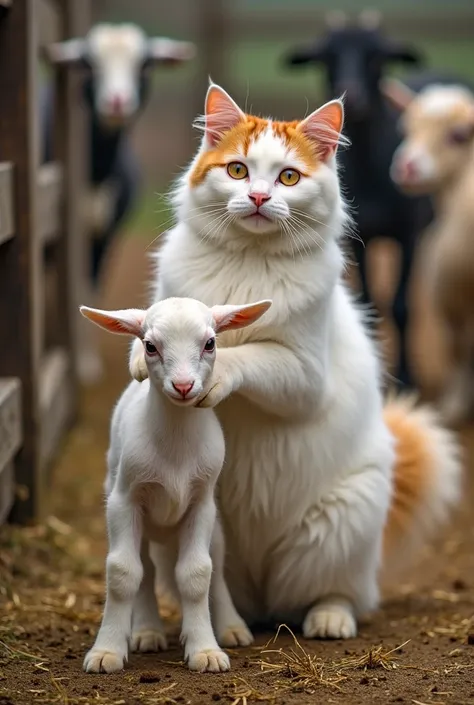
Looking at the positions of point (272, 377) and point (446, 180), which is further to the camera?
point (446, 180)

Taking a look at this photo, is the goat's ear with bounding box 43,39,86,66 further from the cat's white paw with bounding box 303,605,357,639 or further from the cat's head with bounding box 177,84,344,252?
the cat's white paw with bounding box 303,605,357,639

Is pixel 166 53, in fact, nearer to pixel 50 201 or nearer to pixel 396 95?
pixel 396 95

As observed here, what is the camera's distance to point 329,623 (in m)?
3.58

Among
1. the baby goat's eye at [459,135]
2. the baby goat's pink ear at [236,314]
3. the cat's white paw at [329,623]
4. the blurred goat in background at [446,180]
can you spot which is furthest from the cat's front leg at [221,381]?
the baby goat's eye at [459,135]

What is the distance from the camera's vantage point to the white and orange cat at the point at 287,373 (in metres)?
3.24

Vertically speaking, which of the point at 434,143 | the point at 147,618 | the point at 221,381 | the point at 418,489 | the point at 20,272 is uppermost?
the point at 434,143

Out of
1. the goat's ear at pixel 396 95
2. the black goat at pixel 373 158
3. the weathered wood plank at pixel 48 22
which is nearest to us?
the weathered wood plank at pixel 48 22

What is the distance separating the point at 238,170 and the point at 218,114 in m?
0.18

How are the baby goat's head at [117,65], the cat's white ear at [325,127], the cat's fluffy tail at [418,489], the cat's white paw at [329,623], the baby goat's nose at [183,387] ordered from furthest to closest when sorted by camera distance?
the baby goat's head at [117,65] → the cat's fluffy tail at [418,489] → the cat's white paw at [329,623] → the cat's white ear at [325,127] → the baby goat's nose at [183,387]

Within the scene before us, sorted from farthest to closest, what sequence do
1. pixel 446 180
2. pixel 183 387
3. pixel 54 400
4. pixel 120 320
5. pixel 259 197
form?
pixel 446 180 < pixel 54 400 < pixel 259 197 < pixel 120 320 < pixel 183 387

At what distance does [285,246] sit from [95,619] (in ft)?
4.29

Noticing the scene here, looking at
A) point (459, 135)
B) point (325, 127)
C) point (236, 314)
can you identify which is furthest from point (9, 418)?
point (459, 135)

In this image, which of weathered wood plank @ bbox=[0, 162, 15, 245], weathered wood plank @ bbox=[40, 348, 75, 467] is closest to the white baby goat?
weathered wood plank @ bbox=[0, 162, 15, 245]

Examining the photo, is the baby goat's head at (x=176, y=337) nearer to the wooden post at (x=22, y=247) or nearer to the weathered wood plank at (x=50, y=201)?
the wooden post at (x=22, y=247)
